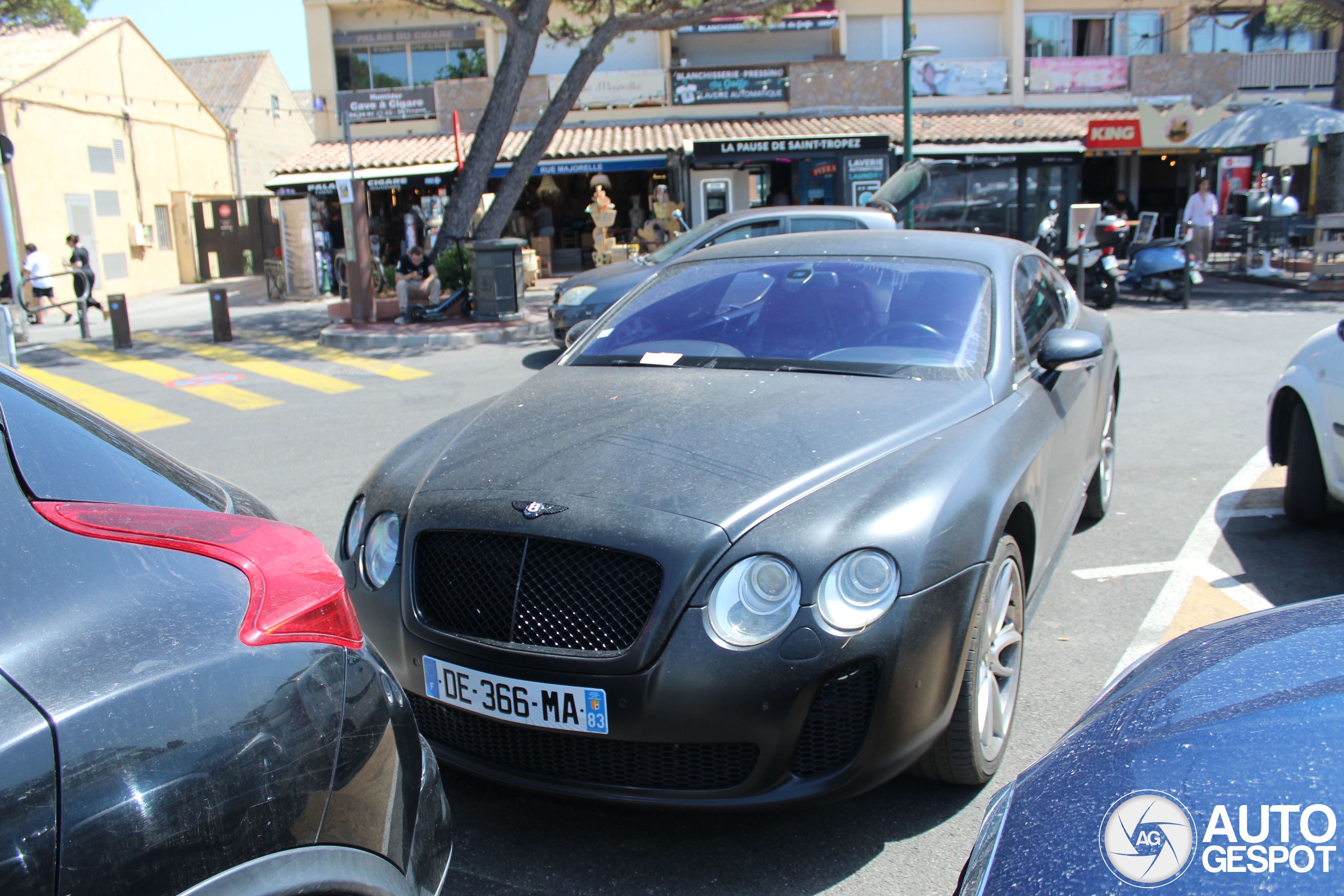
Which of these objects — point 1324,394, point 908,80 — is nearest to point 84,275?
point 908,80

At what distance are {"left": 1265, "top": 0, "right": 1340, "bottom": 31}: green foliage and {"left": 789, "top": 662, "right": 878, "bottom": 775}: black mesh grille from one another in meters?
24.4

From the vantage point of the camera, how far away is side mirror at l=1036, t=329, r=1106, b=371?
3.77 meters

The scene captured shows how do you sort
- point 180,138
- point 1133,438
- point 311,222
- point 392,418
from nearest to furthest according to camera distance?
point 1133,438, point 392,418, point 311,222, point 180,138

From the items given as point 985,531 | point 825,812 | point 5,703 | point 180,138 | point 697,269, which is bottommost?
point 825,812

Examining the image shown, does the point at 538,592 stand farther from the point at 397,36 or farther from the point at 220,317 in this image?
the point at 397,36

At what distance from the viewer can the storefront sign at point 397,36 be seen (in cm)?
2662

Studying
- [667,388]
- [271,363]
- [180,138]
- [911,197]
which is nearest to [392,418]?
[271,363]

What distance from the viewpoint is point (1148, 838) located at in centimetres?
149

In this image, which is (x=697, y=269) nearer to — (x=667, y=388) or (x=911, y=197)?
(x=667, y=388)

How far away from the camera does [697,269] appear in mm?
4461

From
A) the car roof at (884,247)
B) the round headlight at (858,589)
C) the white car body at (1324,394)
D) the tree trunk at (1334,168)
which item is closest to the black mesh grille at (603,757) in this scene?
the round headlight at (858,589)

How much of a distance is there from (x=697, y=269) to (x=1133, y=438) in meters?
4.28

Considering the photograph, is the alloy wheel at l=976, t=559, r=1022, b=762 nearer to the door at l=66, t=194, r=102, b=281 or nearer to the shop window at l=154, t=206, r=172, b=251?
the door at l=66, t=194, r=102, b=281

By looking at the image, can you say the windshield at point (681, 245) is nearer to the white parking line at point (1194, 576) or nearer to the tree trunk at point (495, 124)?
the tree trunk at point (495, 124)
